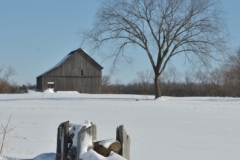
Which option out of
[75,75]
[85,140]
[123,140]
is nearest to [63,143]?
[85,140]

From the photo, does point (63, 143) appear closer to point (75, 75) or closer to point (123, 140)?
point (123, 140)

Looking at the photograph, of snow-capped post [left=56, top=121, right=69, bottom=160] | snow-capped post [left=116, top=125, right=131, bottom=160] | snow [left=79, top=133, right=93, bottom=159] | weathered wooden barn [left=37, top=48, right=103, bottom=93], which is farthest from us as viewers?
weathered wooden barn [left=37, top=48, right=103, bottom=93]

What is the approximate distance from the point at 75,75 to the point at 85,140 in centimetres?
4785

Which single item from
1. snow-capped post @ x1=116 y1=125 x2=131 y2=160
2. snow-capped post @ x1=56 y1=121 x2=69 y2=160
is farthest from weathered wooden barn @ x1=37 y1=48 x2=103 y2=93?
snow-capped post @ x1=116 y1=125 x2=131 y2=160

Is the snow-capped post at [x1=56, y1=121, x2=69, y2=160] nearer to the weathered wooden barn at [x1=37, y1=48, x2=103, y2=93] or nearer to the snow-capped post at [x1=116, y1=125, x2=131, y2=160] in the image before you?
the snow-capped post at [x1=116, y1=125, x2=131, y2=160]

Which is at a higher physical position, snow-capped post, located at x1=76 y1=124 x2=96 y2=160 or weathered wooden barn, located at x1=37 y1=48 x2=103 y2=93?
weathered wooden barn, located at x1=37 y1=48 x2=103 y2=93

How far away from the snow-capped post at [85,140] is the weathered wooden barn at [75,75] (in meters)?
47.6

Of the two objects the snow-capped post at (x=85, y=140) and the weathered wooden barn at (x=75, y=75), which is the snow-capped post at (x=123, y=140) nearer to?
the snow-capped post at (x=85, y=140)

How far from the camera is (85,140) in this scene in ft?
15.8

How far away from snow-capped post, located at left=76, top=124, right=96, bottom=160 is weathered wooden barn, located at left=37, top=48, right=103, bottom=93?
47600 mm

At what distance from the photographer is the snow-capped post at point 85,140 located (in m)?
4.77

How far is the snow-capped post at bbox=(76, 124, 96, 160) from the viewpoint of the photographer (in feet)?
15.6

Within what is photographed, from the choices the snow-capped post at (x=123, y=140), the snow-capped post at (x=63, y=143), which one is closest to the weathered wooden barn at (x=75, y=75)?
the snow-capped post at (x=63, y=143)

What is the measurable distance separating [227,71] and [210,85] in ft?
73.4
